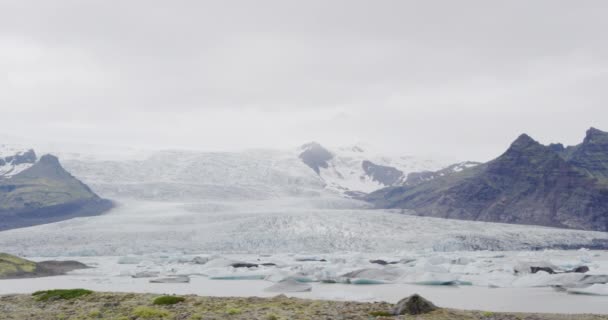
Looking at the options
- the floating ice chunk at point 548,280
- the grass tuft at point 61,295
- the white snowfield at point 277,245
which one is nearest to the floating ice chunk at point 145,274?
the white snowfield at point 277,245

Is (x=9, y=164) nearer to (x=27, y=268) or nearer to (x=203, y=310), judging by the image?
(x=27, y=268)

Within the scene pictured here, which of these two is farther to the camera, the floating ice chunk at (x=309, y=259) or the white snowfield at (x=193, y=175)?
the white snowfield at (x=193, y=175)

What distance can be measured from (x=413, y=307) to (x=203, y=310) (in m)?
6.49

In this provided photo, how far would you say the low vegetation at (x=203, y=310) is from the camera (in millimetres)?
16109

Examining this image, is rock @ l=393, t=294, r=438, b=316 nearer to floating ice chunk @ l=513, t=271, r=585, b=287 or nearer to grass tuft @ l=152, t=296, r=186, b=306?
grass tuft @ l=152, t=296, r=186, b=306

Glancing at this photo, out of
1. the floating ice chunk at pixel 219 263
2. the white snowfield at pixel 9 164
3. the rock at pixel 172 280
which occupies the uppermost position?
the white snowfield at pixel 9 164

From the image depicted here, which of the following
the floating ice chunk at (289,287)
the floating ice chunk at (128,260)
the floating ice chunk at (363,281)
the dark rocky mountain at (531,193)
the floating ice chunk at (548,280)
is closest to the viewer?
the floating ice chunk at (548,280)

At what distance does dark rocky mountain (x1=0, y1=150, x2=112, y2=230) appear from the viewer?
12296cm

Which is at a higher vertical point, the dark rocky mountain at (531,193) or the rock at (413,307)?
the dark rocky mountain at (531,193)

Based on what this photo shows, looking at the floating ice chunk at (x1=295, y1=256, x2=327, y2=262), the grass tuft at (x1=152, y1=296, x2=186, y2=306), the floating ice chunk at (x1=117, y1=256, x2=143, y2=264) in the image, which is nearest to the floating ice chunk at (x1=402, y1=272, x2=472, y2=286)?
the grass tuft at (x1=152, y1=296, x2=186, y2=306)

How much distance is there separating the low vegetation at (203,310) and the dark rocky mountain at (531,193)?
112m

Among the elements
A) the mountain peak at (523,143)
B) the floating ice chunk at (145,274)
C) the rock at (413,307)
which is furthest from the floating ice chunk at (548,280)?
the mountain peak at (523,143)

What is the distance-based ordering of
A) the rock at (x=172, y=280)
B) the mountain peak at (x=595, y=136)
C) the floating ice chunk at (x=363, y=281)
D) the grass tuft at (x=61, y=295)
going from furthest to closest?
the mountain peak at (x=595, y=136) → the rock at (x=172, y=280) → the floating ice chunk at (x=363, y=281) → the grass tuft at (x=61, y=295)

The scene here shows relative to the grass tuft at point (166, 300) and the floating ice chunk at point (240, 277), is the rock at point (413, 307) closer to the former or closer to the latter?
the grass tuft at point (166, 300)
